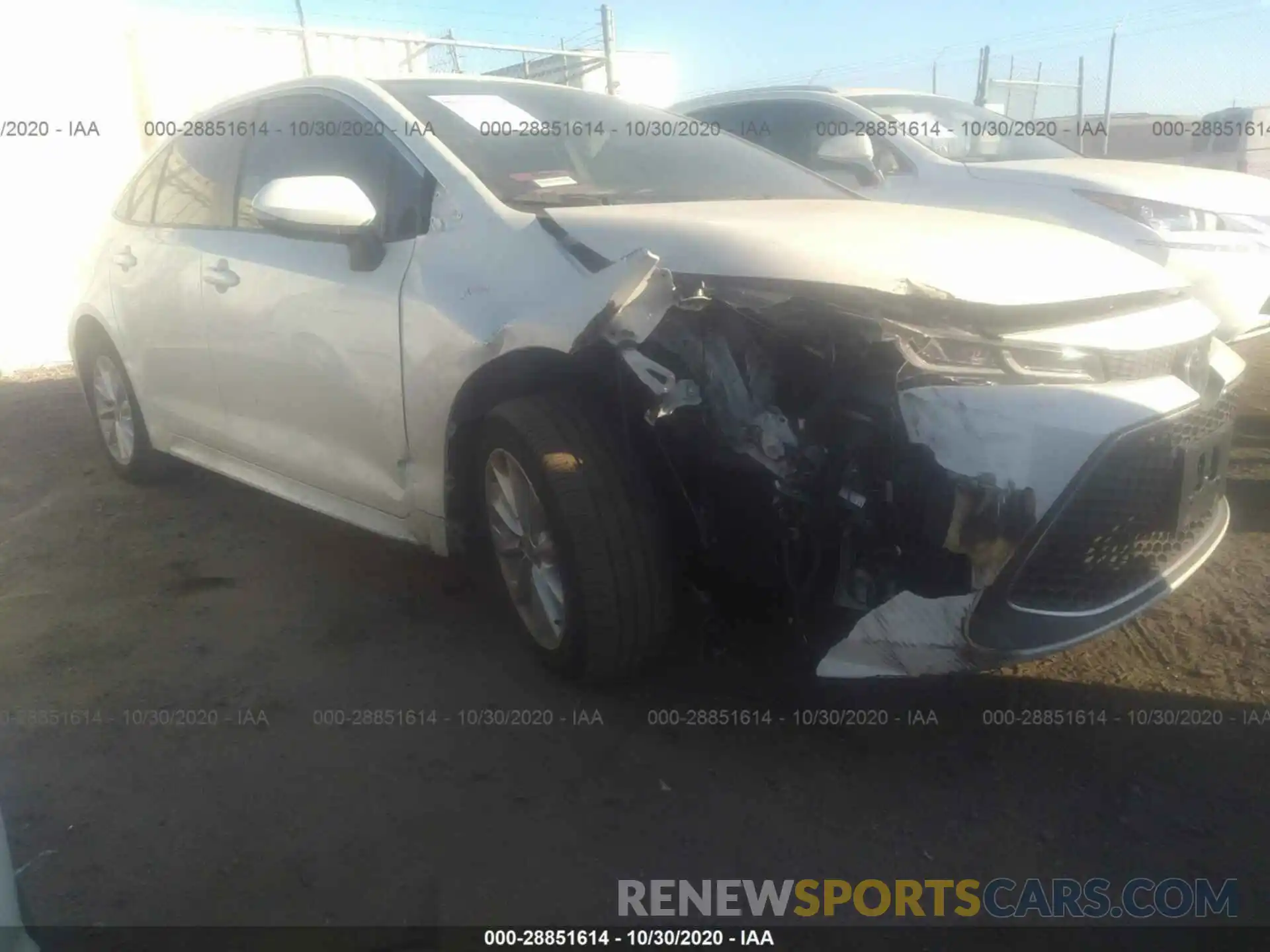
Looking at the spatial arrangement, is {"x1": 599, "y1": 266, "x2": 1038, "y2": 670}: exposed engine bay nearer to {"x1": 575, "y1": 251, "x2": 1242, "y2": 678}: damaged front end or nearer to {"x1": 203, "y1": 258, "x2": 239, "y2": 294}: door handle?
{"x1": 575, "y1": 251, "x2": 1242, "y2": 678}: damaged front end

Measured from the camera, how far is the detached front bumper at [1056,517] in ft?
6.77

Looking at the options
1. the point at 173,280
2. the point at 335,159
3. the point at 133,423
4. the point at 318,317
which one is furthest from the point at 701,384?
the point at 133,423

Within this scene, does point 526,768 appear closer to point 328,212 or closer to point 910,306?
point 910,306

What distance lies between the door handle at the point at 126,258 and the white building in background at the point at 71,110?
330cm

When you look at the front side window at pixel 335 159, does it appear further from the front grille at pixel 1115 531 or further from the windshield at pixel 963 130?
the windshield at pixel 963 130

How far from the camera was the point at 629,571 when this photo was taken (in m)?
2.49

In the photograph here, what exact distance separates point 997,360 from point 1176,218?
344cm

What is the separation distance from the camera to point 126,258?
430 cm

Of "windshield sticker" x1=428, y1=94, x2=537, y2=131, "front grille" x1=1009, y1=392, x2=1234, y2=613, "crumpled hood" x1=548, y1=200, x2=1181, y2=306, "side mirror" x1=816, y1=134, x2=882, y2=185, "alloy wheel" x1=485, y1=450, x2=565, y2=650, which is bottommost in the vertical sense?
"alloy wheel" x1=485, y1=450, x2=565, y2=650

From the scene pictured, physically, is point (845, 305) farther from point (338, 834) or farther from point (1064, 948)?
point (338, 834)

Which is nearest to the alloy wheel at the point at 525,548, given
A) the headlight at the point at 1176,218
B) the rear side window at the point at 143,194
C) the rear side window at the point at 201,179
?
the rear side window at the point at 201,179

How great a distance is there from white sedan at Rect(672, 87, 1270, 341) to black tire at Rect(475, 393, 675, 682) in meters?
2.64

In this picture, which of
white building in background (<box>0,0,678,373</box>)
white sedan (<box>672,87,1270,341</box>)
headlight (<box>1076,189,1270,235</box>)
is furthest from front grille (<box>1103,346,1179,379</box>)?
white building in background (<box>0,0,678,373</box>)

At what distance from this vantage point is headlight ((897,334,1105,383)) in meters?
2.12
